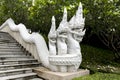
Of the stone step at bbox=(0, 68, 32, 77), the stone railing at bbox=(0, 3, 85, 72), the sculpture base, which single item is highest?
the stone railing at bbox=(0, 3, 85, 72)

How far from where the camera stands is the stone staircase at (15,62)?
5645 millimetres

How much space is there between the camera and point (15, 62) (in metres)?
6.36

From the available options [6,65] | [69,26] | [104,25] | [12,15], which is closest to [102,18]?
[104,25]

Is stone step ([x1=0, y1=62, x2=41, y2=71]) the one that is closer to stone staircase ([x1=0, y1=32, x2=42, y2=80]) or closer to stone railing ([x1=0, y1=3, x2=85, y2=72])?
stone staircase ([x1=0, y1=32, x2=42, y2=80])

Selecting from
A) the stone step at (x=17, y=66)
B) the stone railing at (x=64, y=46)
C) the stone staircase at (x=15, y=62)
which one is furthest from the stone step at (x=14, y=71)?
the stone railing at (x=64, y=46)

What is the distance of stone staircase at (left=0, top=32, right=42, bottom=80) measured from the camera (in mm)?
5645

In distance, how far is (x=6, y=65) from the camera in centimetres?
596

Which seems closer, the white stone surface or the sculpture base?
the sculpture base

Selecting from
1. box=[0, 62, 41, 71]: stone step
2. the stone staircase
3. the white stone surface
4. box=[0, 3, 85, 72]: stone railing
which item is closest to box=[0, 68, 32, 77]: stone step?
the stone staircase

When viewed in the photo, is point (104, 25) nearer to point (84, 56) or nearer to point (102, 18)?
point (102, 18)

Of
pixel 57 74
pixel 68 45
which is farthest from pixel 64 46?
pixel 57 74

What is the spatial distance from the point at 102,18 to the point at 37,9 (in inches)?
99.0

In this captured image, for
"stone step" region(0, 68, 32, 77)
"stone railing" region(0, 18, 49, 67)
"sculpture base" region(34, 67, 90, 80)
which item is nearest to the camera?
"sculpture base" region(34, 67, 90, 80)

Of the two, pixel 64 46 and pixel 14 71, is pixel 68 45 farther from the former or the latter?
pixel 14 71
